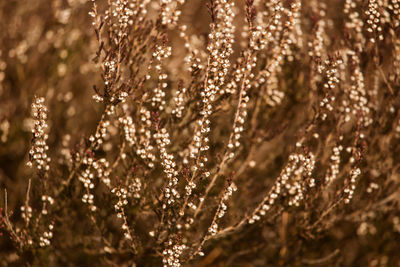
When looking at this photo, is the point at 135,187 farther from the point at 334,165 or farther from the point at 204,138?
the point at 334,165

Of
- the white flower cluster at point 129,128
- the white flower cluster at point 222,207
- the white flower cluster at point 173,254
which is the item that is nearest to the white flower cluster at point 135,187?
the white flower cluster at point 129,128

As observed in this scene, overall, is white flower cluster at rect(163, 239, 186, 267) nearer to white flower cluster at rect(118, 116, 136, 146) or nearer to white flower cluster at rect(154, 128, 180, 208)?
white flower cluster at rect(154, 128, 180, 208)

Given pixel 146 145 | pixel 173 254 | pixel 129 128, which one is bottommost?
pixel 173 254

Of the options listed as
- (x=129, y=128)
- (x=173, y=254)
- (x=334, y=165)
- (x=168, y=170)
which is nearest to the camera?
(x=168, y=170)

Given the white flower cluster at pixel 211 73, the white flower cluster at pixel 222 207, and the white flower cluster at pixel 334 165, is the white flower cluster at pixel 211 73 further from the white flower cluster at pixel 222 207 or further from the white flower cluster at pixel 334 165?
the white flower cluster at pixel 334 165

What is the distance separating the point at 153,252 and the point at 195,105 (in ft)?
3.49

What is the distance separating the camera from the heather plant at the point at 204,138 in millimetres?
2096

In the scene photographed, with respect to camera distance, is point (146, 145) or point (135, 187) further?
point (135, 187)

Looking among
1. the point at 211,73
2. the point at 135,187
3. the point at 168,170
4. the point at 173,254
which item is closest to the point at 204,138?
the point at 168,170

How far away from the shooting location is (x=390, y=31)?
259cm

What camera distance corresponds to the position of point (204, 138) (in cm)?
204

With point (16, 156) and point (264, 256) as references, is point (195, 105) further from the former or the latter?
point (16, 156)

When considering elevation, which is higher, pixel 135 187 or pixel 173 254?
pixel 135 187

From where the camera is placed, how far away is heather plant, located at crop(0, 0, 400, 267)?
2.10 m
